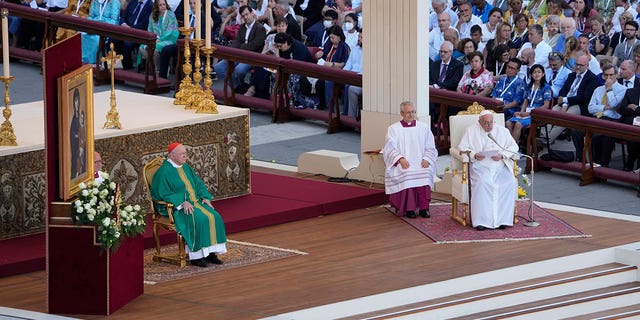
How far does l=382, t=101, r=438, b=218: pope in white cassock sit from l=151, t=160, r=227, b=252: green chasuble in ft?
7.90

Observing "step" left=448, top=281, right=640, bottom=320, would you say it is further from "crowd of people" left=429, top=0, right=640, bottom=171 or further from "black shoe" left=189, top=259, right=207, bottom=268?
"crowd of people" left=429, top=0, right=640, bottom=171

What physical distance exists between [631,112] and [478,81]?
2.10 m

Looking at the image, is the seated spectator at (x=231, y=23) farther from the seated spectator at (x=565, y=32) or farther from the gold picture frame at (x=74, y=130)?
the gold picture frame at (x=74, y=130)

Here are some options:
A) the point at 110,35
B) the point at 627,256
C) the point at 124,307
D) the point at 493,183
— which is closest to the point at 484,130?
the point at 493,183

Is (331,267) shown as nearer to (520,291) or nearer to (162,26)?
(520,291)

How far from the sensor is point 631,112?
59.8ft

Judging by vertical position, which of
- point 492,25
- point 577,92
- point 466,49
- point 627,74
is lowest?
point 577,92

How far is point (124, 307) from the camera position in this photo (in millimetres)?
12875

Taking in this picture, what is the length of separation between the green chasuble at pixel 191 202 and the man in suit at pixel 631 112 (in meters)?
6.01

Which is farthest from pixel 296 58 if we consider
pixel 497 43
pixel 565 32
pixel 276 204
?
pixel 276 204

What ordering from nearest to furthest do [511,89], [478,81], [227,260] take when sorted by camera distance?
[227,260] → [511,89] → [478,81]

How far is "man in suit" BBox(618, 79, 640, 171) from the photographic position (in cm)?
1820

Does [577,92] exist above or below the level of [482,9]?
below

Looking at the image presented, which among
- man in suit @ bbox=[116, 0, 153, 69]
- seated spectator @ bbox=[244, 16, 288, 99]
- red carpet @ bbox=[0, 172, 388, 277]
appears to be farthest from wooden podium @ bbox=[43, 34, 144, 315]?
man in suit @ bbox=[116, 0, 153, 69]
